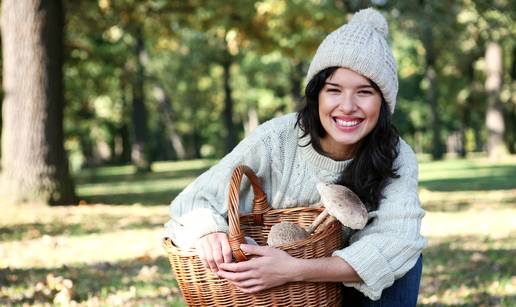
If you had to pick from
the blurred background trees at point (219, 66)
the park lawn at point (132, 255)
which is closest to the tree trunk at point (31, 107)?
the blurred background trees at point (219, 66)

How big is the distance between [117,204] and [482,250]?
631cm

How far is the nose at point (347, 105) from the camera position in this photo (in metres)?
2.48

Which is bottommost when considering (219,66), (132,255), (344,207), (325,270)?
(132,255)

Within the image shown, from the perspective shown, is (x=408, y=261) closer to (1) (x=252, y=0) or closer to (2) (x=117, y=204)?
(2) (x=117, y=204)

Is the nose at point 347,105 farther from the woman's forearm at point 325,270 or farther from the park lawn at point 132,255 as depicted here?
the park lawn at point 132,255

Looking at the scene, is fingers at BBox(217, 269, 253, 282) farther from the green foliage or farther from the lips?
the green foliage

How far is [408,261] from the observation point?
7.87ft

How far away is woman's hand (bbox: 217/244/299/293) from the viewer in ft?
7.05

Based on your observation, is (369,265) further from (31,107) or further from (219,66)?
(219,66)

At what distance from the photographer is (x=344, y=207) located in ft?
7.55

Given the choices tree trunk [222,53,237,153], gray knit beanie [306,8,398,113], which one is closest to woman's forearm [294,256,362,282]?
gray knit beanie [306,8,398,113]

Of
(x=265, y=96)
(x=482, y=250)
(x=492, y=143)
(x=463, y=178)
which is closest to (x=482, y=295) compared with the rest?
(x=482, y=250)

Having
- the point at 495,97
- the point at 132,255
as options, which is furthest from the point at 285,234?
the point at 495,97

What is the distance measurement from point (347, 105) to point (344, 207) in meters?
0.44
